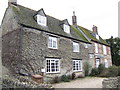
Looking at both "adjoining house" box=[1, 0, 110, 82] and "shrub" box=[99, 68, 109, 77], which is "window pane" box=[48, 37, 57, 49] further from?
"shrub" box=[99, 68, 109, 77]

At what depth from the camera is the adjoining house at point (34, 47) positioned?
38.7 feet

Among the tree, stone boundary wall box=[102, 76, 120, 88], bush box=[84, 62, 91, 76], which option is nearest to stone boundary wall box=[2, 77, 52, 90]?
stone boundary wall box=[102, 76, 120, 88]

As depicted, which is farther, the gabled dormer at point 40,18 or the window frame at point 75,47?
the window frame at point 75,47

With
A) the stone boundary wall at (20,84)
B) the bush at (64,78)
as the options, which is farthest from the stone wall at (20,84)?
the bush at (64,78)

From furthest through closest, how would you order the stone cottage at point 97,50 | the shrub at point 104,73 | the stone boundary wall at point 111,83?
1. the stone cottage at point 97,50
2. the shrub at point 104,73
3. the stone boundary wall at point 111,83

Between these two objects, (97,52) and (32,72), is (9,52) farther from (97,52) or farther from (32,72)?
(97,52)

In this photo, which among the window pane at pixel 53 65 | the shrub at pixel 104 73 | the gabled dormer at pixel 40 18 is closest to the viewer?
the window pane at pixel 53 65

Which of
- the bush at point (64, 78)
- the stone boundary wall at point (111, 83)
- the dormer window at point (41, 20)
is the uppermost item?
the dormer window at point (41, 20)

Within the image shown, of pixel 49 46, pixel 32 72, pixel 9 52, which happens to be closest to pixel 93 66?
pixel 49 46

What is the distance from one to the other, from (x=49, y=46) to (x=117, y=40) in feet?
89.8

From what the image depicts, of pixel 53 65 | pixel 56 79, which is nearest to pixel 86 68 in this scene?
pixel 53 65

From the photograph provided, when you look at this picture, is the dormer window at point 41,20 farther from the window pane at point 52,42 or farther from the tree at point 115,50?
the tree at point 115,50

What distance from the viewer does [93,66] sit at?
67.0 feet

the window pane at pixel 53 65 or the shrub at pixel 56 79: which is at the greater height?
the window pane at pixel 53 65
